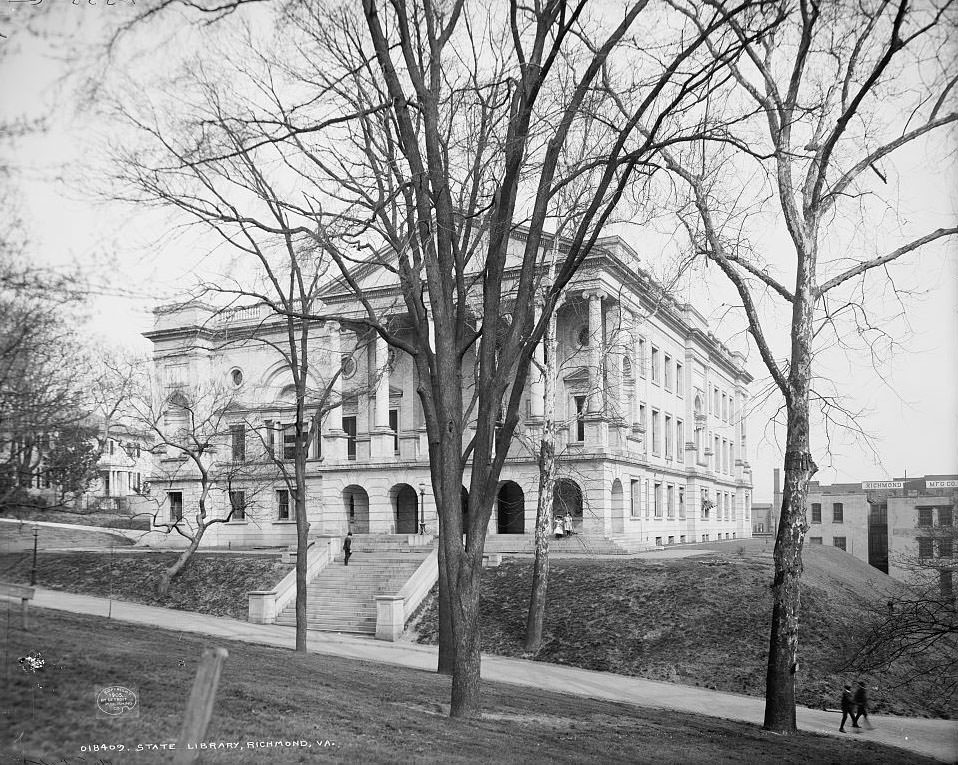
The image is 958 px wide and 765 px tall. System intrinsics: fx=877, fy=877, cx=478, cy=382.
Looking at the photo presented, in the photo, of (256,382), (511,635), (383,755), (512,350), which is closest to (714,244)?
(512,350)

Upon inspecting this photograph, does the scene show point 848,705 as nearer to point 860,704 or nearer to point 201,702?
point 860,704

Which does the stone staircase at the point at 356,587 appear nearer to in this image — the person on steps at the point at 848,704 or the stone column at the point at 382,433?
the stone column at the point at 382,433

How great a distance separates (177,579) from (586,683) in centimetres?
2090

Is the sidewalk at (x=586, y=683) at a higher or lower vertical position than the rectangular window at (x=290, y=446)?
lower

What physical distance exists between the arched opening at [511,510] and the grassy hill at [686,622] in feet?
43.2

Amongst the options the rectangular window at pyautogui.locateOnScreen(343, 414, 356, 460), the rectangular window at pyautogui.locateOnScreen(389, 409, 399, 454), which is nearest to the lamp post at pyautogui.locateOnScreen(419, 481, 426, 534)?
the rectangular window at pyautogui.locateOnScreen(389, 409, 399, 454)

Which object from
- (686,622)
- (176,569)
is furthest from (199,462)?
(686,622)

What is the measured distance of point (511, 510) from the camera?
149 feet

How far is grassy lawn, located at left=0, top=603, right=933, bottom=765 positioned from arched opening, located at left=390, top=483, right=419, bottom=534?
1222 inches

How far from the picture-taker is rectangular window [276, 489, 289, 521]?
50031mm

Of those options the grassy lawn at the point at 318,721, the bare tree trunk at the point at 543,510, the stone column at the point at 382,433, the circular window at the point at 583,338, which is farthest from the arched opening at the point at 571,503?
the grassy lawn at the point at 318,721

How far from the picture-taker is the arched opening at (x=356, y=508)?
46.6 metres

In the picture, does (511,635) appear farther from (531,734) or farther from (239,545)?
(239,545)

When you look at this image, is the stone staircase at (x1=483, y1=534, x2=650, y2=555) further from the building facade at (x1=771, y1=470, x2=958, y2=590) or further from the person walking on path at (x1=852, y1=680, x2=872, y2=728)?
the building facade at (x1=771, y1=470, x2=958, y2=590)
